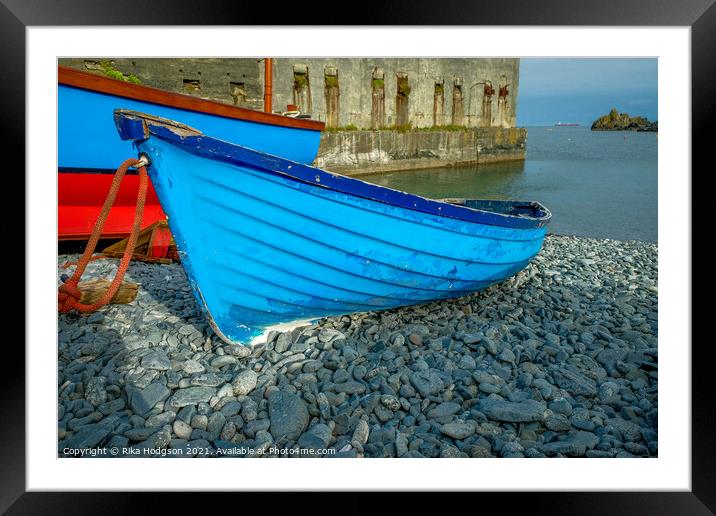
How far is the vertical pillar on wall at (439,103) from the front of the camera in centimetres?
2258

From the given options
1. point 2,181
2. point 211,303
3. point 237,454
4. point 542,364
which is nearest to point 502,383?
Result: point 542,364

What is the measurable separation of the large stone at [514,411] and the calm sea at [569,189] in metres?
5.98

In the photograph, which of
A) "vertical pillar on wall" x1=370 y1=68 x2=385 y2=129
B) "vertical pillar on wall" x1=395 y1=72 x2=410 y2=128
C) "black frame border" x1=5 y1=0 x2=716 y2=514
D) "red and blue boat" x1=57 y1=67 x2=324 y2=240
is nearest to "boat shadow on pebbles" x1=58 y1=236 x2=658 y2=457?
"black frame border" x1=5 y1=0 x2=716 y2=514

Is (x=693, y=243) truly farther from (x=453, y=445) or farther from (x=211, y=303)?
(x=211, y=303)

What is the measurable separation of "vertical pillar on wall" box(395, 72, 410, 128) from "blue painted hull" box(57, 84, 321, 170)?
49.6 feet

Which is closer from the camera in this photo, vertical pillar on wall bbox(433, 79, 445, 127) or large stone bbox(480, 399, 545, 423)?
large stone bbox(480, 399, 545, 423)

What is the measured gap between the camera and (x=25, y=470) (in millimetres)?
1851

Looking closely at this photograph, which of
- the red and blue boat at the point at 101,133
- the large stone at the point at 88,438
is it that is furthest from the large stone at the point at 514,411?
the red and blue boat at the point at 101,133

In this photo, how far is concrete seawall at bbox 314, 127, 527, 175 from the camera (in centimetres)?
1789

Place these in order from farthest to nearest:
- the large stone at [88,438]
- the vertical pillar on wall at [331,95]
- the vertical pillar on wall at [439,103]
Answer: the vertical pillar on wall at [439,103]
the vertical pillar on wall at [331,95]
the large stone at [88,438]

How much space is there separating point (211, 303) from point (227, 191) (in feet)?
2.61

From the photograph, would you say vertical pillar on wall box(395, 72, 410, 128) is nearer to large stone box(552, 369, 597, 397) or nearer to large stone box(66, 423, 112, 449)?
large stone box(552, 369, 597, 397)

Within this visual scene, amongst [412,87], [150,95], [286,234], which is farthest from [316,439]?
[412,87]

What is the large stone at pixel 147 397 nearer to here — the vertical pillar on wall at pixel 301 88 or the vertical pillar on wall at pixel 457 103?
the vertical pillar on wall at pixel 301 88
